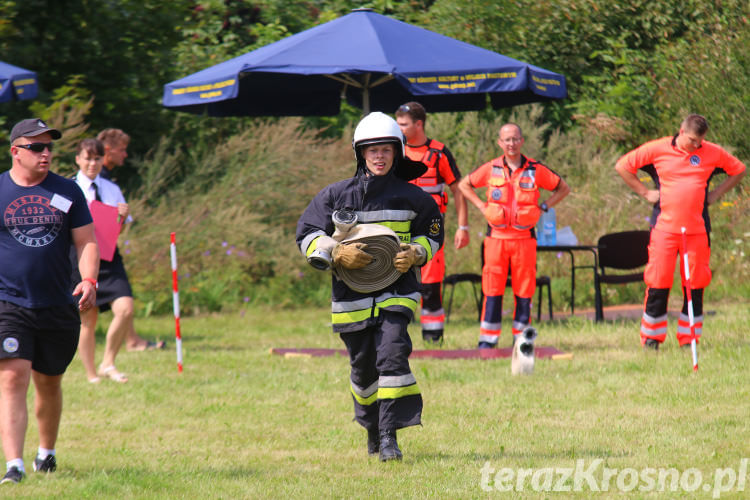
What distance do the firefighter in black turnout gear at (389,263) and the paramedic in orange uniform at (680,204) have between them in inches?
162

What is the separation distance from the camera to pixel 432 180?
1020cm

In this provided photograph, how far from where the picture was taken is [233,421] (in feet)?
25.3

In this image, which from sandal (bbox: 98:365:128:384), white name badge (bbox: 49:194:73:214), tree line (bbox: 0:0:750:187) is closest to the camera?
white name badge (bbox: 49:194:73:214)

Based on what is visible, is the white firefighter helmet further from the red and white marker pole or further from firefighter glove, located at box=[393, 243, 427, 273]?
the red and white marker pole

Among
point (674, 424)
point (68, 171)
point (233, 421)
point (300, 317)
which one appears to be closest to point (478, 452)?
point (674, 424)

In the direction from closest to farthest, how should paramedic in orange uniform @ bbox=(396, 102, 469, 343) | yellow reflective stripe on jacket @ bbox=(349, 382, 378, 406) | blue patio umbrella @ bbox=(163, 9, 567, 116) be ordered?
yellow reflective stripe on jacket @ bbox=(349, 382, 378, 406), paramedic in orange uniform @ bbox=(396, 102, 469, 343), blue patio umbrella @ bbox=(163, 9, 567, 116)

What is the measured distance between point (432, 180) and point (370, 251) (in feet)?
14.3

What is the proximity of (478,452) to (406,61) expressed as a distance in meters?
5.01

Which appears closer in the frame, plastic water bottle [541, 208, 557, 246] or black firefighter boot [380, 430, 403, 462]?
black firefighter boot [380, 430, 403, 462]

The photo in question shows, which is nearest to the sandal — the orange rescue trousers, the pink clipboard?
the pink clipboard

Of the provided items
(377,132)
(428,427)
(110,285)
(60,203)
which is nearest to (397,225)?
(377,132)

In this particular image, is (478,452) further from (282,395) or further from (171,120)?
(171,120)

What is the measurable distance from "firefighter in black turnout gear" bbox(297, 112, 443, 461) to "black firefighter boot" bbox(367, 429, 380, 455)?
0.34 feet

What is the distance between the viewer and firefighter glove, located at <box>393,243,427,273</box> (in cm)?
589
